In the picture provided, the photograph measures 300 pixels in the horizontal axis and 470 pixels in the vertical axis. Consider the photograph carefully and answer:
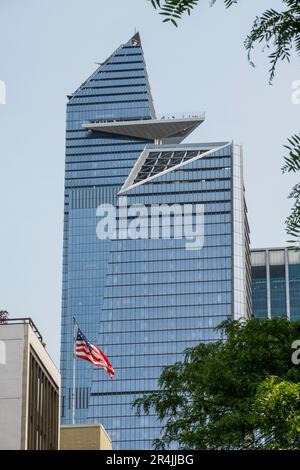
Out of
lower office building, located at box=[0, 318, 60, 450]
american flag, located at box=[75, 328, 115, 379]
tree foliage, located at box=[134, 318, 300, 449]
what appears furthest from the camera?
american flag, located at box=[75, 328, 115, 379]

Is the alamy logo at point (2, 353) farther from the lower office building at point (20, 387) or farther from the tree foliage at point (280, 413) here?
the tree foliage at point (280, 413)

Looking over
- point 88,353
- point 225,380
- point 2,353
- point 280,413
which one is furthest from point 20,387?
point 280,413

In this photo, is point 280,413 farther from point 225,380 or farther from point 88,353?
point 88,353

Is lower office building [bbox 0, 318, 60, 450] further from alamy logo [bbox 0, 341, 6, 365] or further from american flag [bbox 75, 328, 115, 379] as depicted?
american flag [bbox 75, 328, 115, 379]

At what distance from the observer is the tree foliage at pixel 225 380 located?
38812 mm

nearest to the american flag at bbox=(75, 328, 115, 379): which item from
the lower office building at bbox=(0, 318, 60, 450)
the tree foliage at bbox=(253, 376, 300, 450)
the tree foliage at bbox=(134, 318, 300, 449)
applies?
the lower office building at bbox=(0, 318, 60, 450)

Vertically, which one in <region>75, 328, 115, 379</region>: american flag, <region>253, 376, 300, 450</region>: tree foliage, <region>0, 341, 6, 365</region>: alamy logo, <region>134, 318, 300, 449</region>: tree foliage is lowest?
<region>253, 376, 300, 450</region>: tree foliage

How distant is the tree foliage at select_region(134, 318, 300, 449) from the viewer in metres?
38.8

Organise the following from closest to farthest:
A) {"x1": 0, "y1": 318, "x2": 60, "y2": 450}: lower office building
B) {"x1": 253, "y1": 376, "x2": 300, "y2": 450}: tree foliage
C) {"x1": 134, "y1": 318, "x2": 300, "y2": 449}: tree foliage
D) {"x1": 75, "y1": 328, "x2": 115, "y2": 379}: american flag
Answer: {"x1": 253, "y1": 376, "x2": 300, "y2": 450}: tree foliage
{"x1": 134, "y1": 318, "x2": 300, "y2": 449}: tree foliage
{"x1": 0, "y1": 318, "x2": 60, "y2": 450}: lower office building
{"x1": 75, "y1": 328, "x2": 115, "y2": 379}: american flag

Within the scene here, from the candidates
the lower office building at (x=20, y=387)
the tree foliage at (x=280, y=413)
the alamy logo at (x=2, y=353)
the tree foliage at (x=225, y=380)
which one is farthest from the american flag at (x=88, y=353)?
the tree foliage at (x=280, y=413)

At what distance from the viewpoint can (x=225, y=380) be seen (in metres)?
40.5

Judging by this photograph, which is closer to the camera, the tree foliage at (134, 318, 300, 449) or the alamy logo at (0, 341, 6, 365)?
the tree foliage at (134, 318, 300, 449)
